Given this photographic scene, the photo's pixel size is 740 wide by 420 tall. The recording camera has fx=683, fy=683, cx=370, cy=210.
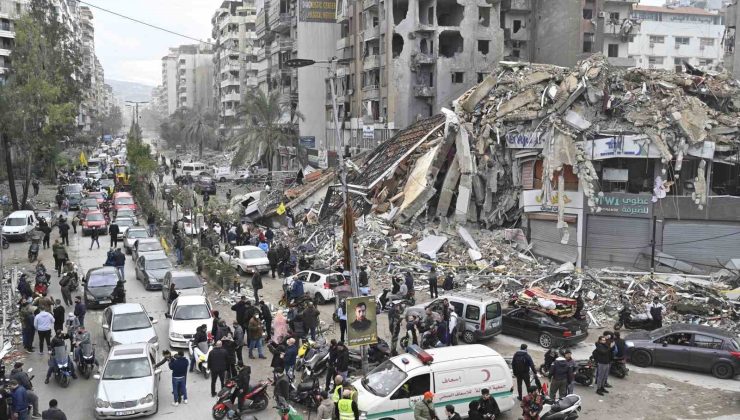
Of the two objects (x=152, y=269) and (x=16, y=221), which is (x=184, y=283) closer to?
(x=152, y=269)

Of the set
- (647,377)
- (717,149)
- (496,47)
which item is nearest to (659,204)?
(717,149)

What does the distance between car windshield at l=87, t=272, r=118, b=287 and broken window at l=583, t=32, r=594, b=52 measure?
44039mm

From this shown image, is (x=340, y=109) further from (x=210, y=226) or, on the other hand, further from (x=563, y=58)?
(x=210, y=226)

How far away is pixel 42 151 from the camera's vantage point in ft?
147

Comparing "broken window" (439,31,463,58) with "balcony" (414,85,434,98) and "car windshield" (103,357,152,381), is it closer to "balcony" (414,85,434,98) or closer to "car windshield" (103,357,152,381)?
"balcony" (414,85,434,98)

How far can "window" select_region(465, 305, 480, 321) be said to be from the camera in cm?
1998

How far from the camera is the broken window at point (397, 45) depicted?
51750 mm

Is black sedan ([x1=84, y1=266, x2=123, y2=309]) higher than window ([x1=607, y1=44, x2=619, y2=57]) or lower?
lower

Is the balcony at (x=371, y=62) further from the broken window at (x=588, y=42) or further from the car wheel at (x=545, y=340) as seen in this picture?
the car wheel at (x=545, y=340)

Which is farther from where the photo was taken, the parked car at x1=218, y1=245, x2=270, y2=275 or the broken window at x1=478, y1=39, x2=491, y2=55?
the broken window at x1=478, y1=39, x2=491, y2=55

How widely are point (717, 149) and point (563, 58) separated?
29.6 m

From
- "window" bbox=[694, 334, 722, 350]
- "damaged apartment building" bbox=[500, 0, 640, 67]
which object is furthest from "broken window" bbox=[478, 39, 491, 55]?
"window" bbox=[694, 334, 722, 350]

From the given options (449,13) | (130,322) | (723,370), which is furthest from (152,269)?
(449,13)

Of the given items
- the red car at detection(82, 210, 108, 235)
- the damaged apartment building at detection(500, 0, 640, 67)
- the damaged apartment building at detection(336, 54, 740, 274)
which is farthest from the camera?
the damaged apartment building at detection(500, 0, 640, 67)
